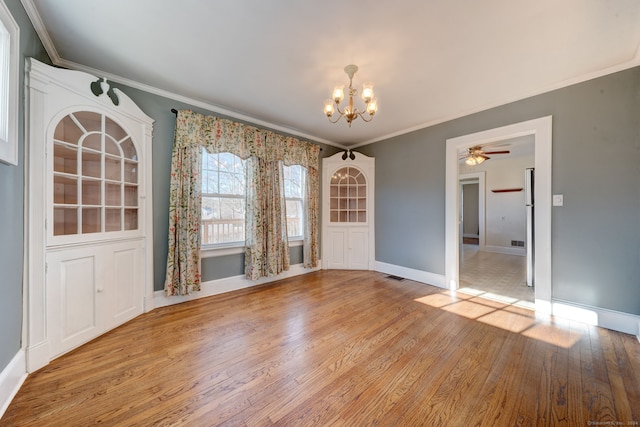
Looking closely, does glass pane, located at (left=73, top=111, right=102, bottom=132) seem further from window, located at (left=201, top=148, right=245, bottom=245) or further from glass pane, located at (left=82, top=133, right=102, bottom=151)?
window, located at (left=201, top=148, right=245, bottom=245)

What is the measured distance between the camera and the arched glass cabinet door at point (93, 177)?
195cm

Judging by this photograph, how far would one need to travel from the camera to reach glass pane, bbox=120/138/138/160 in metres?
2.40

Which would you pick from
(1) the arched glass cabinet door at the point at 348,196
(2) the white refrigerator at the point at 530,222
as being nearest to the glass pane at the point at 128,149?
(1) the arched glass cabinet door at the point at 348,196

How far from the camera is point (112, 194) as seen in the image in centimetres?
232

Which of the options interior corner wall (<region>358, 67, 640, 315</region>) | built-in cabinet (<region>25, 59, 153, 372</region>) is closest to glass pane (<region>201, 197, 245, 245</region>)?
built-in cabinet (<region>25, 59, 153, 372</region>)

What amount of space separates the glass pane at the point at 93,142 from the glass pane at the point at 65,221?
59 centimetres

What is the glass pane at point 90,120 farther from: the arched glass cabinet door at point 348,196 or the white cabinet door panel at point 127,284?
the arched glass cabinet door at point 348,196

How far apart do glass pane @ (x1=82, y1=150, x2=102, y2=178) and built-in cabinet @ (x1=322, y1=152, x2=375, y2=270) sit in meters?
3.21

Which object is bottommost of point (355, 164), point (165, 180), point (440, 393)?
point (440, 393)

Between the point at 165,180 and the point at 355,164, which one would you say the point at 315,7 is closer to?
the point at 165,180

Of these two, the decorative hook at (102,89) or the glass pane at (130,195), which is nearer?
the decorative hook at (102,89)

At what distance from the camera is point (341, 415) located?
52.1 inches

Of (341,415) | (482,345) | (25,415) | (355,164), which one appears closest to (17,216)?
(25,415)

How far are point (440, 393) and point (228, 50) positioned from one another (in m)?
3.12
